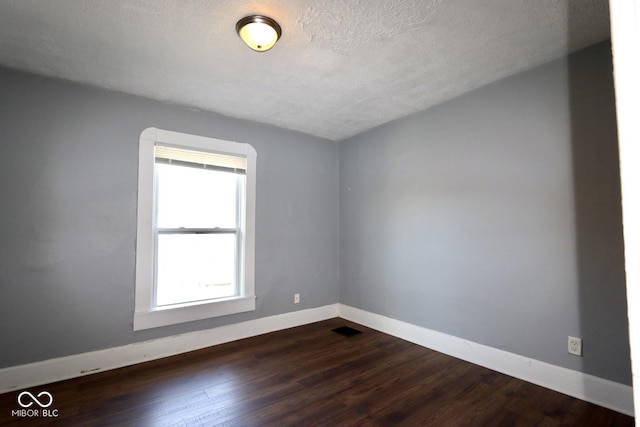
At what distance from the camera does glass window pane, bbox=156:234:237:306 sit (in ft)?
9.61

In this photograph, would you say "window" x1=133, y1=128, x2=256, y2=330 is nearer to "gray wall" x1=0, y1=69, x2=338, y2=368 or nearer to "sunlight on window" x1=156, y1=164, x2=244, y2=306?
"sunlight on window" x1=156, y1=164, x2=244, y2=306

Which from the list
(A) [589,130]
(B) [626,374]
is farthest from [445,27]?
(B) [626,374]

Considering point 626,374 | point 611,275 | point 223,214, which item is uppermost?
point 223,214

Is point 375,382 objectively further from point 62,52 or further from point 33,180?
point 62,52

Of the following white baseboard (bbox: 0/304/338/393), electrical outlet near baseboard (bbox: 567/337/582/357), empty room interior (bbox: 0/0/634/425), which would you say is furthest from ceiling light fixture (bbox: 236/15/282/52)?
electrical outlet near baseboard (bbox: 567/337/582/357)

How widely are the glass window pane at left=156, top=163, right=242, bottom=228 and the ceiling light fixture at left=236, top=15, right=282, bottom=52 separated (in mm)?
1650

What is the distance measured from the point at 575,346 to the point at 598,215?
0.94 meters

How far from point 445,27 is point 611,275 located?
76.8 inches

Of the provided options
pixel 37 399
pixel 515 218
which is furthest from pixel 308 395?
pixel 515 218

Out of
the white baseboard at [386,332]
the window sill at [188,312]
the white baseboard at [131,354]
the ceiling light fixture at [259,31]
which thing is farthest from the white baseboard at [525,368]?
the ceiling light fixture at [259,31]

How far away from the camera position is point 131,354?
8.62 feet

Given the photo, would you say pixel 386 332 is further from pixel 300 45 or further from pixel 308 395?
pixel 300 45

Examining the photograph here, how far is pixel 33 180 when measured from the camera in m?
2.33

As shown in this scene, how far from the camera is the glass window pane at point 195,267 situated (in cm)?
293
